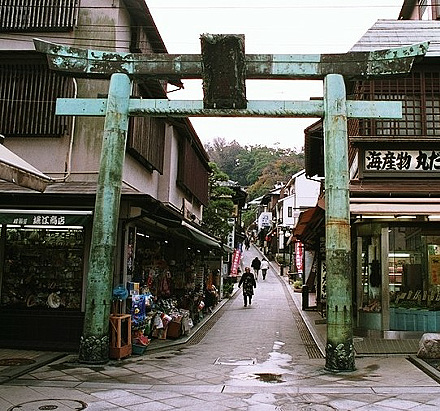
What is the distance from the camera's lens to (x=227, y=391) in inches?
330

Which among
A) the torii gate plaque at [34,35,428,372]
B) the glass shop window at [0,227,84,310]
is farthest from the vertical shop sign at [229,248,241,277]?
the torii gate plaque at [34,35,428,372]

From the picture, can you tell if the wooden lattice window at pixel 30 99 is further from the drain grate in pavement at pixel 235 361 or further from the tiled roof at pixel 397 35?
the tiled roof at pixel 397 35

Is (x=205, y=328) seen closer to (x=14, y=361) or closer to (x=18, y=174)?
(x=14, y=361)

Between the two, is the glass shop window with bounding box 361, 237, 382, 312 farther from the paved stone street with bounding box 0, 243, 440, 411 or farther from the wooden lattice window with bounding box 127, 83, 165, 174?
the wooden lattice window with bounding box 127, 83, 165, 174

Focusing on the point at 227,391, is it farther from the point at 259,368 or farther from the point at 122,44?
the point at 122,44

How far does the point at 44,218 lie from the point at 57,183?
1647 millimetres

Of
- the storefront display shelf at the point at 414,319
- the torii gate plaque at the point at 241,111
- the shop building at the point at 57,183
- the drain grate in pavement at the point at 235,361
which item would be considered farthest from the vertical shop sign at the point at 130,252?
the storefront display shelf at the point at 414,319

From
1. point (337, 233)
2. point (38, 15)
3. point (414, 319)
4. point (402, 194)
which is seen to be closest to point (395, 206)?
point (402, 194)

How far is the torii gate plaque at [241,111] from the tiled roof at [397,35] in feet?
14.7

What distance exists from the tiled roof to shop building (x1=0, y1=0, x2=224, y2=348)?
697cm

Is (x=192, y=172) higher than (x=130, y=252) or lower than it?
higher

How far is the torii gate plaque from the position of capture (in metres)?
10.2

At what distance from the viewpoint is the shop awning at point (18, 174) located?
804 centimetres

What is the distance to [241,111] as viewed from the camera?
11242 millimetres
